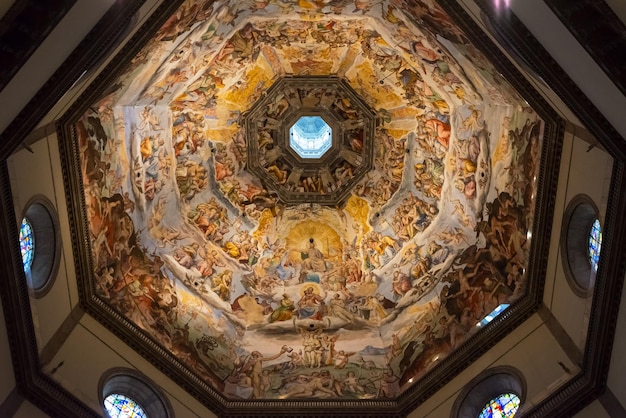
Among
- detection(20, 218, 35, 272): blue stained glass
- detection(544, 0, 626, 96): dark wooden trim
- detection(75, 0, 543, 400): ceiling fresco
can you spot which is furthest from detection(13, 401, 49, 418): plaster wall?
detection(544, 0, 626, 96): dark wooden trim

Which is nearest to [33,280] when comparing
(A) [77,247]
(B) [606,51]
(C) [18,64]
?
Result: (A) [77,247]

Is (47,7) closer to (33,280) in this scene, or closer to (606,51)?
(33,280)

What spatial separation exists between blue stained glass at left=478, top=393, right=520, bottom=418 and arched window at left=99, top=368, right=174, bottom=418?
654 centimetres

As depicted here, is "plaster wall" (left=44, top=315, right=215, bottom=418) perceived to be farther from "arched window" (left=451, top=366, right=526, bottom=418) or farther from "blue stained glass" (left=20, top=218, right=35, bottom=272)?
"arched window" (left=451, top=366, right=526, bottom=418)

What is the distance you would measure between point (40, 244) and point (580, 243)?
1068cm

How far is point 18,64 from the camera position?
33.6 feet

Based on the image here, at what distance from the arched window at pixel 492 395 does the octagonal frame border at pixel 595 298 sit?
98 cm

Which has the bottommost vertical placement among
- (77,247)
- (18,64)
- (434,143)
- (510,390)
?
(510,390)

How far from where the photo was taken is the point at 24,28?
9.98 meters

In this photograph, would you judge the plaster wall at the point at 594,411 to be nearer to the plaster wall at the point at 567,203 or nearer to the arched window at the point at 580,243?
the plaster wall at the point at 567,203

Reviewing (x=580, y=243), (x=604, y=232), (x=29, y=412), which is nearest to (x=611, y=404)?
(x=604, y=232)

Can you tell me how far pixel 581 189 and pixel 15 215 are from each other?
10206 millimetres

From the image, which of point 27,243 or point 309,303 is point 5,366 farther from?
point 309,303

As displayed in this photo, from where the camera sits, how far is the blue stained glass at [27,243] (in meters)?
13.6
